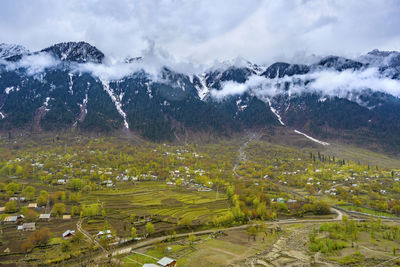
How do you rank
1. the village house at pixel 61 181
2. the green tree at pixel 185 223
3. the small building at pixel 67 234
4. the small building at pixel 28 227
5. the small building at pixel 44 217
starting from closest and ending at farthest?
the small building at pixel 67 234 → the small building at pixel 28 227 → the small building at pixel 44 217 → the green tree at pixel 185 223 → the village house at pixel 61 181

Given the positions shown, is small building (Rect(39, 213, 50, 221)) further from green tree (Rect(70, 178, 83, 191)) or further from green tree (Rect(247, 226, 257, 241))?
green tree (Rect(247, 226, 257, 241))

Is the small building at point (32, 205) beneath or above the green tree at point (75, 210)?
above

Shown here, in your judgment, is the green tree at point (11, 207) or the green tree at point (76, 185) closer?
the green tree at point (11, 207)

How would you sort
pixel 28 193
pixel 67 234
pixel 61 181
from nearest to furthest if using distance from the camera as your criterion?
pixel 67 234, pixel 28 193, pixel 61 181

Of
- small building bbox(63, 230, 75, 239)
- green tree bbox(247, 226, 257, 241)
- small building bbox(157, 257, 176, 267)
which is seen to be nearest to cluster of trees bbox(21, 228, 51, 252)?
small building bbox(63, 230, 75, 239)

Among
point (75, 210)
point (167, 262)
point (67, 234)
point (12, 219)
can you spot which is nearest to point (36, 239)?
point (67, 234)

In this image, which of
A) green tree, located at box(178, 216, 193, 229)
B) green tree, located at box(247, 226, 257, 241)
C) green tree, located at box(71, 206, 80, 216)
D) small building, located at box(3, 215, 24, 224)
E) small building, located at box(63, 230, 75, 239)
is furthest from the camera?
green tree, located at box(71, 206, 80, 216)

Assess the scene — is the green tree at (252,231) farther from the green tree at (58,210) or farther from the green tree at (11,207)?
the green tree at (11,207)

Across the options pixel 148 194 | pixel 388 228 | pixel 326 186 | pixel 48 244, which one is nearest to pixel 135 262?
pixel 48 244

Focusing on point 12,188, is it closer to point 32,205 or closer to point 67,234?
point 32,205

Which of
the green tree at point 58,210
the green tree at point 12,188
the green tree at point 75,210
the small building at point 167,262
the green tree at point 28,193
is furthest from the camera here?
the green tree at point 12,188

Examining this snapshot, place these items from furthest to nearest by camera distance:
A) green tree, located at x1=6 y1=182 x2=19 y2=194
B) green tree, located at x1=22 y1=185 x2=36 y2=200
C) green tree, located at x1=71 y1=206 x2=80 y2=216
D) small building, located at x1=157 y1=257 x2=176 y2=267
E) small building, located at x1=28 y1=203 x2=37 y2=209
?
1. green tree, located at x1=6 y1=182 x2=19 y2=194
2. green tree, located at x1=22 y1=185 x2=36 y2=200
3. small building, located at x1=28 y1=203 x2=37 y2=209
4. green tree, located at x1=71 y1=206 x2=80 y2=216
5. small building, located at x1=157 y1=257 x2=176 y2=267

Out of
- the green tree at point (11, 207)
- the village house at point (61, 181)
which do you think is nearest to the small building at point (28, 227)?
the green tree at point (11, 207)
